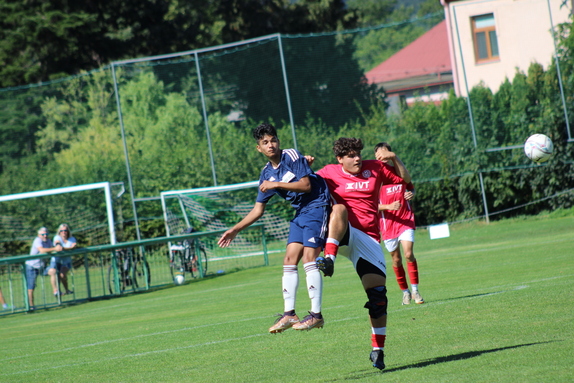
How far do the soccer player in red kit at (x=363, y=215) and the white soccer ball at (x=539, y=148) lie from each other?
8253 mm

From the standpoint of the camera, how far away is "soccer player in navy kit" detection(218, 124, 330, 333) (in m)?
7.51

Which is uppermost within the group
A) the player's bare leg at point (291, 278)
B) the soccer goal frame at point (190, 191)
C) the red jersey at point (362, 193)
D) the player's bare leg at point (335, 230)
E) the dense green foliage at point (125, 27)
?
the dense green foliage at point (125, 27)

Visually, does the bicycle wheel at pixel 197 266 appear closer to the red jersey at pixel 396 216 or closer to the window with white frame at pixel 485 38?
the red jersey at pixel 396 216

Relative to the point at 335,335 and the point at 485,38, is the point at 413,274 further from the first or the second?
the point at 485,38

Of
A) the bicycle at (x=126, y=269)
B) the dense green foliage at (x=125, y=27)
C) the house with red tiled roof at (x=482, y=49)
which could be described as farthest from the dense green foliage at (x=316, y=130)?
the dense green foliage at (x=125, y=27)

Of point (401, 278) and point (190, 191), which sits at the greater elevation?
point (190, 191)

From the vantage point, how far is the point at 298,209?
786 cm

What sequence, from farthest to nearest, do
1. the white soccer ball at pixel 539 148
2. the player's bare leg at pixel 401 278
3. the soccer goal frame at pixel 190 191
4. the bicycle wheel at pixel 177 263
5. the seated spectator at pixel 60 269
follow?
the soccer goal frame at pixel 190 191
the bicycle wheel at pixel 177 263
the seated spectator at pixel 60 269
the white soccer ball at pixel 539 148
the player's bare leg at pixel 401 278

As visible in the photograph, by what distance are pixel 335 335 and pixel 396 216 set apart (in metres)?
3.15

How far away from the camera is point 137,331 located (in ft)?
38.5

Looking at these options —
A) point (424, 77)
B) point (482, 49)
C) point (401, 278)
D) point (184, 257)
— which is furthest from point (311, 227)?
point (482, 49)

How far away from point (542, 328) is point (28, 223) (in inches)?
938

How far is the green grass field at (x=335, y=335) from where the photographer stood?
6.83 m

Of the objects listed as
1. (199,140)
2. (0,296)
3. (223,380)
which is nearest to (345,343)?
(223,380)
